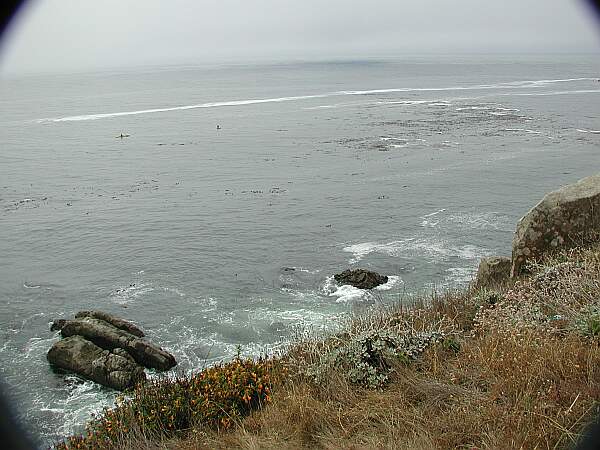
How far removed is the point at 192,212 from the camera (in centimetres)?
3378

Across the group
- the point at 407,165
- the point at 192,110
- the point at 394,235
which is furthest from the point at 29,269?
the point at 192,110

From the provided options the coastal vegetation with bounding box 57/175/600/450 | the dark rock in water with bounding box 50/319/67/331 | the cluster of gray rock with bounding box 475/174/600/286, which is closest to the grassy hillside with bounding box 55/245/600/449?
the coastal vegetation with bounding box 57/175/600/450

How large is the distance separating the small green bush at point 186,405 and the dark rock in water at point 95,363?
836 cm

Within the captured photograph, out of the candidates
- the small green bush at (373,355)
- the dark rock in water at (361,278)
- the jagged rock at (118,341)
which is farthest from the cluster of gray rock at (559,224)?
the jagged rock at (118,341)

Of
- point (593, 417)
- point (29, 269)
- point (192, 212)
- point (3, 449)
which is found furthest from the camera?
point (192, 212)

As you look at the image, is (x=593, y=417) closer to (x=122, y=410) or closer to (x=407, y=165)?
(x=122, y=410)

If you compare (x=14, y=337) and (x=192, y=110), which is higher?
(x=192, y=110)

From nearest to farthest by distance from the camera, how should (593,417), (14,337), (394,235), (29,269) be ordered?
(593,417)
(14,337)
(29,269)
(394,235)

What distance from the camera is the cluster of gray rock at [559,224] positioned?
38.8 ft

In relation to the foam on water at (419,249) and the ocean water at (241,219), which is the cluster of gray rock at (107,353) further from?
the foam on water at (419,249)

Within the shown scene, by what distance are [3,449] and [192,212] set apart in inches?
1123

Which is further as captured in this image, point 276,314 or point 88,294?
point 88,294

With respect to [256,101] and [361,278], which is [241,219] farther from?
[256,101]

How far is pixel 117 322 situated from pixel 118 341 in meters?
1.39
